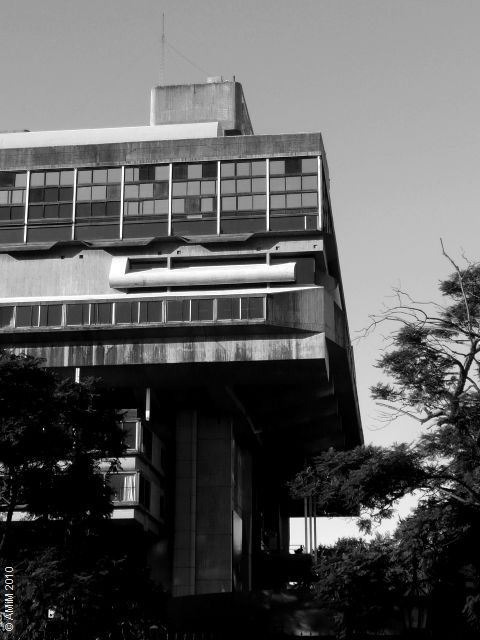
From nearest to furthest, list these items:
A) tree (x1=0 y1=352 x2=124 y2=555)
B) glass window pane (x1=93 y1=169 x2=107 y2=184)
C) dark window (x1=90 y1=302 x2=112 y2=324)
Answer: tree (x1=0 y1=352 x2=124 y2=555) < dark window (x1=90 y1=302 x2=112 y2=324) < glass window pane (x1=93 y1=169 x2=107 y2=184)

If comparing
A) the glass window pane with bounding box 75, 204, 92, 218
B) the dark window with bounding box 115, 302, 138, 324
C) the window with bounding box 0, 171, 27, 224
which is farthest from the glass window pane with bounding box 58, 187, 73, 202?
the dark window with bounding box 115, 302, 138, 324

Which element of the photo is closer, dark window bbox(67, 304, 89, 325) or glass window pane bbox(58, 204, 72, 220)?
dark window bbox(67, 304, 89, 325)

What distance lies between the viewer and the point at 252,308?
61.2m

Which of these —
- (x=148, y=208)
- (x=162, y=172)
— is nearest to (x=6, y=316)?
(x=148, y=208)

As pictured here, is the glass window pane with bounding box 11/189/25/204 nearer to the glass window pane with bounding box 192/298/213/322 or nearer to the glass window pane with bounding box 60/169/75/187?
the glass window pane with bounding box 60/169/75/187

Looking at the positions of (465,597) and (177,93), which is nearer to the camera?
(465,597)

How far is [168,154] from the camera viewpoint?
65938 millimetres

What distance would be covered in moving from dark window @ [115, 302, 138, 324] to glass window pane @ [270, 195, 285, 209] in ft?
30.5

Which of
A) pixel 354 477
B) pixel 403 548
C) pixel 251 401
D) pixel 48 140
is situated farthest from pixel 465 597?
pixel 48 140

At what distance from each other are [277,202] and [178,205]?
540cm

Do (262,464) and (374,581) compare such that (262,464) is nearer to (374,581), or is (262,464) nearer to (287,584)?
(287,584)

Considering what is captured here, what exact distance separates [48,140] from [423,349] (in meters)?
31.7

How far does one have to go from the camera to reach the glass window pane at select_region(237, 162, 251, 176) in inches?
2574

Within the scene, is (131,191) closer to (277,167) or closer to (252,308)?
(277,167)
